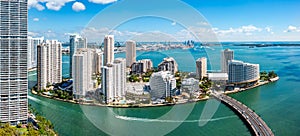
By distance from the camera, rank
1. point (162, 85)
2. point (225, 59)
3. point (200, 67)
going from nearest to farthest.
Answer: point (162, 85)
point (200, 67)
point (225, 59)

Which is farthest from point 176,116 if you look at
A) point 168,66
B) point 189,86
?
point 168,66

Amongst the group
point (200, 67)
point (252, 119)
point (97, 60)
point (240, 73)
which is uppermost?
point (97, 60)

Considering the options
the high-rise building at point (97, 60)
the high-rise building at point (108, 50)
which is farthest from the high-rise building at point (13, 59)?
the high-rise building at point (108, 50)

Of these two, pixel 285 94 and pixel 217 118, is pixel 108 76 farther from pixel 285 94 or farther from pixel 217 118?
pixel 285 94

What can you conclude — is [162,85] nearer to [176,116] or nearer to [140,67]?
[176,116]

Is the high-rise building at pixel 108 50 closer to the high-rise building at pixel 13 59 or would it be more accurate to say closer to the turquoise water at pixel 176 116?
the turquoise water at pixel 176 116

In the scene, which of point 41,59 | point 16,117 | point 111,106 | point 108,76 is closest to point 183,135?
point 111,106
